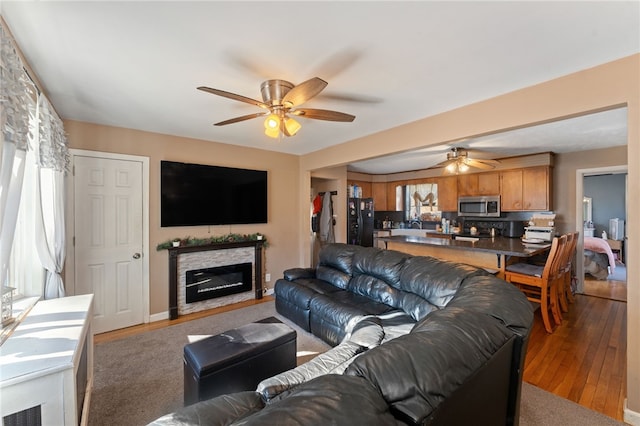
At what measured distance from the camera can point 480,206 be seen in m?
5.46

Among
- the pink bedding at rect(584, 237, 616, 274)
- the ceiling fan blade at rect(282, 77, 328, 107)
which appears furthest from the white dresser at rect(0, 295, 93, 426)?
the pink bedding at rect(584, 237, 616, 274)

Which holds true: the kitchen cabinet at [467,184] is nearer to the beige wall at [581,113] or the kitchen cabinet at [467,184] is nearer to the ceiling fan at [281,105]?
the beige wall at [581,113]

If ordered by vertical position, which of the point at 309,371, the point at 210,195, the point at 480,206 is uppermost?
the point at 210,195

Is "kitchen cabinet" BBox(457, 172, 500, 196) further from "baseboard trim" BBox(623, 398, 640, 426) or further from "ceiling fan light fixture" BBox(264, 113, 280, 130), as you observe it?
"ceiling fan light fixture" BBox(264, 113, 280, 130)

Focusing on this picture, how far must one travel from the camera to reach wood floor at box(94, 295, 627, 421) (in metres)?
2.11

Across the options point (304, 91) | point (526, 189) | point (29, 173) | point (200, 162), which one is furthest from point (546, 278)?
point (29, 173)

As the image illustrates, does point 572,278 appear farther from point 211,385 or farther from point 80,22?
point 80,22

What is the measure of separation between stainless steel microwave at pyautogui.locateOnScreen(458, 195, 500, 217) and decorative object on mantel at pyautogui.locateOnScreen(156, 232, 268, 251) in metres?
4.20

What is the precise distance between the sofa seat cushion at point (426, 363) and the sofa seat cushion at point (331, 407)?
0.06 m

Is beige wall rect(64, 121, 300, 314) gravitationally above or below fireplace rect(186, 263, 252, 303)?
above

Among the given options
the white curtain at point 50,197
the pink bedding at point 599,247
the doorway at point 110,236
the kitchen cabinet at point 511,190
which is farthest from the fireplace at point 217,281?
the pink bedding at point 599,247

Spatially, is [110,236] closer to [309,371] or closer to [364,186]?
[309,371]

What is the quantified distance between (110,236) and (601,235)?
35.0ft

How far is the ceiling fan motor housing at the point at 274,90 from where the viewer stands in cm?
211
